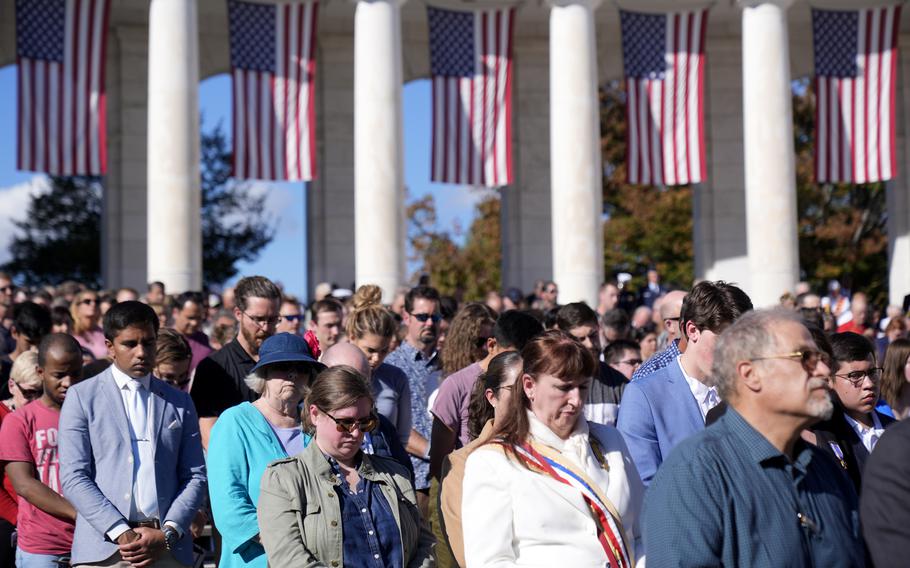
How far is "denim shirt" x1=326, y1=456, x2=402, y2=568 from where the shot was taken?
7.88 meters

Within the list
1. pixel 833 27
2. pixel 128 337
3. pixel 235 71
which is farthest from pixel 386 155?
pixel 128 337

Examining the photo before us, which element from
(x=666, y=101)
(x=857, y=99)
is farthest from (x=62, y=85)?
(x=857, y=99)

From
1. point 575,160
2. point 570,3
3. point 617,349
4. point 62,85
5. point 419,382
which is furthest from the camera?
point 570,3

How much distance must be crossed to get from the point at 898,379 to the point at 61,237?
214ft

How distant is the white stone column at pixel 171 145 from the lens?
3247 cm

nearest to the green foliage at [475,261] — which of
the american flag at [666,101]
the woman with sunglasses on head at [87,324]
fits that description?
the american flag at [666,101]

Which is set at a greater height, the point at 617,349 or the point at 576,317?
the point at 576,317

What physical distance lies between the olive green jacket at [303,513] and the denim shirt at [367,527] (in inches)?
1.9

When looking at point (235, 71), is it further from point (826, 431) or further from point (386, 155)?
point (826, 431)

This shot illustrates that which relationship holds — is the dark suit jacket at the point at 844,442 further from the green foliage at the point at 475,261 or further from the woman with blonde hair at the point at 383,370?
the green foliage at the point at 475,261

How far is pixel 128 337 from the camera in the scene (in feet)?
31.8

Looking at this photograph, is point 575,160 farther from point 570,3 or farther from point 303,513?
point 303,513

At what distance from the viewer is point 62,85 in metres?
32.9

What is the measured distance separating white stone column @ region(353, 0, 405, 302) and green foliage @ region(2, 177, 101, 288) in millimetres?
35960
